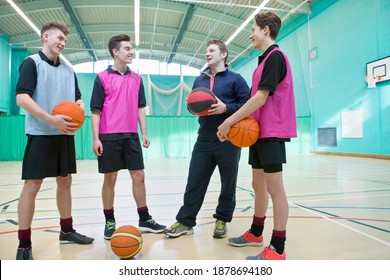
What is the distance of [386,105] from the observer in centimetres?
877

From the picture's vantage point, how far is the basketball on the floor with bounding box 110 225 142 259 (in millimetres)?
1879

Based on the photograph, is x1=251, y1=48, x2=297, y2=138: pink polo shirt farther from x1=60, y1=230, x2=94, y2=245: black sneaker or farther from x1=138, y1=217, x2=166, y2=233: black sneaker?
x1=60, y1=230, x2=94, y2=245: black sneaker

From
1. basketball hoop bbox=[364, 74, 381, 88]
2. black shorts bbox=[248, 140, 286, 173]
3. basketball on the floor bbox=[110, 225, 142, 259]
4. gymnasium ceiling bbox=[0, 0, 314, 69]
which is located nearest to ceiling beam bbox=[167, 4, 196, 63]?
gymnasium ceiling bbox=[0, 0, 314, 69]

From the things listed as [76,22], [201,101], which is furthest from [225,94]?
[76,22]

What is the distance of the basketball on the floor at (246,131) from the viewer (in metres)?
1.92

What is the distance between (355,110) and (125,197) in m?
8.95

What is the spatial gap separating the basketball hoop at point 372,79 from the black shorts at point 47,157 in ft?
31.3

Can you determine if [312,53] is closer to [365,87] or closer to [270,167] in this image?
[365,87]

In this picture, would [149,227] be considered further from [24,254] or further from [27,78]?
[27,78]

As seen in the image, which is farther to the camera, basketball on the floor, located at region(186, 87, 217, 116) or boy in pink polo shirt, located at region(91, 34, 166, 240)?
boy in pink polo shirt, located at region(91, 34, 166, 240)

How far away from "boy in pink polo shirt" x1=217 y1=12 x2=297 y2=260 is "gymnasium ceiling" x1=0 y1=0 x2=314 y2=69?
968cm

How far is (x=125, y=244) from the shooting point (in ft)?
6.16

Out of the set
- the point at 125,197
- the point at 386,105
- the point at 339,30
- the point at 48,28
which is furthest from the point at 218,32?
the point at 48,28

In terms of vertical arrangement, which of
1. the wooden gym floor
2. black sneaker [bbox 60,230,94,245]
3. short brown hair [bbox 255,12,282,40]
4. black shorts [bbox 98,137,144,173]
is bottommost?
the wooden gym floor
